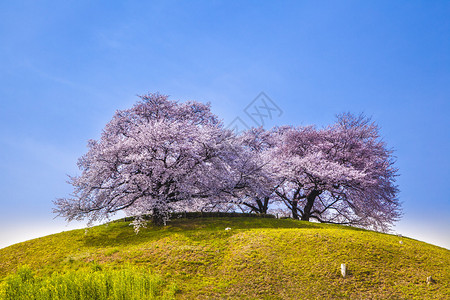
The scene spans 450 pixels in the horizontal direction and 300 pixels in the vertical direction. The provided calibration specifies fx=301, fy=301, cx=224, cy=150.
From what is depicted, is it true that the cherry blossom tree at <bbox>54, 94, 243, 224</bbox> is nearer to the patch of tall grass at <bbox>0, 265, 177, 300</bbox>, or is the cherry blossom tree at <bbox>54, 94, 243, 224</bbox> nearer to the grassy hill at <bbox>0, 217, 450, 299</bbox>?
the grassy hill at <bbox>0, 217, 450, 299</bbox>

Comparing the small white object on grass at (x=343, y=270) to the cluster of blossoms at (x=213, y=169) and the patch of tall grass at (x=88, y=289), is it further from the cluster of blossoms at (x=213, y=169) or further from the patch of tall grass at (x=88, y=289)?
the cluster of blossoms at (x=213, y=169)

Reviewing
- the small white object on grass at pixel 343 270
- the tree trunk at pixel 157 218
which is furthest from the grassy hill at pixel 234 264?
the tree trunk at pixel 157 218

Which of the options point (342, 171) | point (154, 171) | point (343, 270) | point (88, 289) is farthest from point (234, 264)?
point (342, 171)

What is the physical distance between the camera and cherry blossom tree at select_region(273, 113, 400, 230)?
27516 mm

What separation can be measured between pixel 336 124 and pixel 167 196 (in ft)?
64.7

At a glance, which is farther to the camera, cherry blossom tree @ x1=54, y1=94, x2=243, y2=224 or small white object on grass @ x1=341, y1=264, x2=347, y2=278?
cherry blossom tree @ x1=54, y1=94, x2=243, y2=224

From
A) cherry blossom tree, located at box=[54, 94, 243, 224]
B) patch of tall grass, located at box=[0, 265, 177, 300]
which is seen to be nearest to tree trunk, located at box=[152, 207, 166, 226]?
cherry blossom tree, located at box=[54, 94, 243, 224]

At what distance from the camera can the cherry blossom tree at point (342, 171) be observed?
27516 millimetres

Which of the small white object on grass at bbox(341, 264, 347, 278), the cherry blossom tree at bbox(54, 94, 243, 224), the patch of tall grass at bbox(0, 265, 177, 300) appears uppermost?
the cherry blossom tree at bbox(54, 94, 243, 224)

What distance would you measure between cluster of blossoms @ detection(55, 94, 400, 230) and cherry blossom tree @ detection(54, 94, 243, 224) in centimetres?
7

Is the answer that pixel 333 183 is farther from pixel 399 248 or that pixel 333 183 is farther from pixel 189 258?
pixel 189 258

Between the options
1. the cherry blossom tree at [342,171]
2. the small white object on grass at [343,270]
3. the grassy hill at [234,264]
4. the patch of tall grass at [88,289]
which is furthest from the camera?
the cherry blossom tree at [342,171]

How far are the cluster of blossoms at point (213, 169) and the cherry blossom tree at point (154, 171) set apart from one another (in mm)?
69

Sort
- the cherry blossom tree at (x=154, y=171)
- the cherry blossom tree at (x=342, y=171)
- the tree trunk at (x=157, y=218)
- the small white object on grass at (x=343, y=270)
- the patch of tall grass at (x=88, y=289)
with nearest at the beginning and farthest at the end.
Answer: the patch of tall grass at (x=88, y=289) < the small white object on grass at (x=343, y=270) < the cherry blossom tree at (x=154, y=171) < the tree trunk at (x=157, y=218) < the cherry blossom tree at (x=342, y=171)
